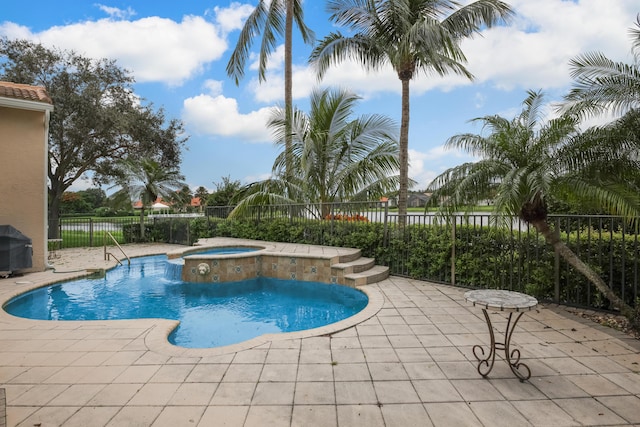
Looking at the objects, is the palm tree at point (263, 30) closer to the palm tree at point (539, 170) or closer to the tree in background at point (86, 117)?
the tree in background at point (86, 117)

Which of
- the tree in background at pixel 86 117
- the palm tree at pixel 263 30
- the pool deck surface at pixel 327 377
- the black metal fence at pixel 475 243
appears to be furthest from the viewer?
the palm tree at pixel 263 30

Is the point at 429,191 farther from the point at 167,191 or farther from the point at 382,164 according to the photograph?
the point at 167,191

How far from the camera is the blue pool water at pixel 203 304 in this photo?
18.3ft

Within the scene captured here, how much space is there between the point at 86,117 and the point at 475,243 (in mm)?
15425

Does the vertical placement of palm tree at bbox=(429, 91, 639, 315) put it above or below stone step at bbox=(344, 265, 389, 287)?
above

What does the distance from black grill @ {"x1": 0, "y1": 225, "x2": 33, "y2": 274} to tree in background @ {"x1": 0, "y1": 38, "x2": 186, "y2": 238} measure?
24.4 ft

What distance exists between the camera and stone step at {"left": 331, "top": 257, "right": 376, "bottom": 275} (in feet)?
24.8

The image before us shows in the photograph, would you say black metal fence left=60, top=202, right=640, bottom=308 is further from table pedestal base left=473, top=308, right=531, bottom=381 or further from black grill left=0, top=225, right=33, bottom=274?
black grill left=0, top=225, right=33, bottom=274

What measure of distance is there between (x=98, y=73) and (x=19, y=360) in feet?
50.5

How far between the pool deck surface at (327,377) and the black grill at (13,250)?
427 centimetres

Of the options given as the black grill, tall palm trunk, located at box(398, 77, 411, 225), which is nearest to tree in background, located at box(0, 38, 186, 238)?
the black grill

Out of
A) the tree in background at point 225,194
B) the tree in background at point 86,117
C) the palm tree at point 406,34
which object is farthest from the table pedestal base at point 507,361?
the tree in background at point 225,194

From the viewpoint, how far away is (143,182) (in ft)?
54.6

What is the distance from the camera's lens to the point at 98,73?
1502cm
